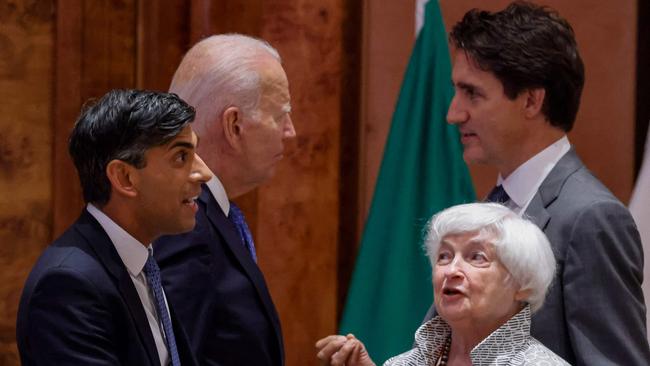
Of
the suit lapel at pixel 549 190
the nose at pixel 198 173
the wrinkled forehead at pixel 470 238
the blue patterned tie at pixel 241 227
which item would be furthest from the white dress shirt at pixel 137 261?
the suit lapel at pixel 549 190

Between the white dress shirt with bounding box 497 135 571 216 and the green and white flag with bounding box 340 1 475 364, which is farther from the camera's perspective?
the green and white flag with bounding box 340 1 475 364

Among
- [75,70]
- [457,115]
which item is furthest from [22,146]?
[457,115]

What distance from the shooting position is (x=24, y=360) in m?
2.31

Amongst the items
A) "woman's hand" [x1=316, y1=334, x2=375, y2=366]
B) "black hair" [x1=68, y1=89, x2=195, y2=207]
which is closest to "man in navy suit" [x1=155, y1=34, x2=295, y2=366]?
"woman's hand" [x1=316, y1=334, x2=375, y2=366]

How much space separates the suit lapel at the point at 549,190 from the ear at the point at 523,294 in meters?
0.20

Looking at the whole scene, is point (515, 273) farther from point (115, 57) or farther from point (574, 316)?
point (115, 57)

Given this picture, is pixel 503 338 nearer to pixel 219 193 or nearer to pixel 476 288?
pixel 476 288

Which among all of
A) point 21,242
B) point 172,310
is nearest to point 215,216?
point 172,310

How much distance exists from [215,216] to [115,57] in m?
1.50

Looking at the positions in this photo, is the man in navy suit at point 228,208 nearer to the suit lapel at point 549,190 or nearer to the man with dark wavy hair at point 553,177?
the man with dark wavy hair at point 553,177

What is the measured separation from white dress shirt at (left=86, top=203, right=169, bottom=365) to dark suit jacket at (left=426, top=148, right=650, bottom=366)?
0.85 metres

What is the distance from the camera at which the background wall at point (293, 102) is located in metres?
4.12

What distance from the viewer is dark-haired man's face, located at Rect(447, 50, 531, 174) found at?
2969mm

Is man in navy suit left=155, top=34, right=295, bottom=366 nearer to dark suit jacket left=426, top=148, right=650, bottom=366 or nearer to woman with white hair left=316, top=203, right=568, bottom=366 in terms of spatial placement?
woman with white hair left=316, top=203, right=568, bottom=366
